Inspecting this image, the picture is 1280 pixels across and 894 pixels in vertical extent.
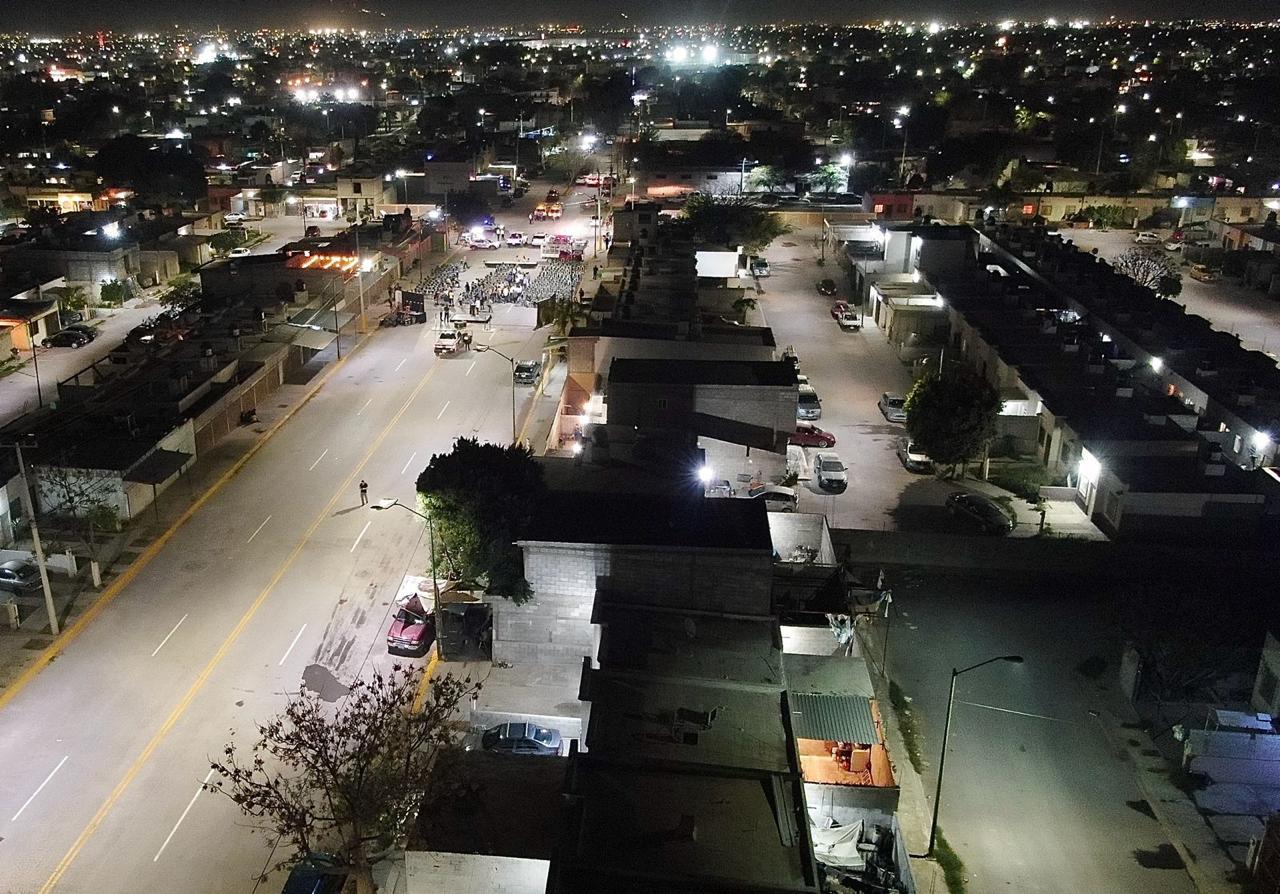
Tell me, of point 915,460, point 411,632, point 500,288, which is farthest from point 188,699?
point 500,288

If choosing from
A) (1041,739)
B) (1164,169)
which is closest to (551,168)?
(1164,169)

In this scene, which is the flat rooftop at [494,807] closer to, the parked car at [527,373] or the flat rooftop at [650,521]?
the flat rooftop at [650,521]

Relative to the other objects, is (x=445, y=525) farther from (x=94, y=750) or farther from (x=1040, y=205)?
(x=1040, y=205)

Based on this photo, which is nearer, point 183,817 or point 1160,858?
point 1160,858

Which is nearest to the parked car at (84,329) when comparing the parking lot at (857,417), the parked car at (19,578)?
the parked car at (19,578)

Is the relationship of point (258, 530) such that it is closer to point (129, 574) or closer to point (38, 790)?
point (129, 574)

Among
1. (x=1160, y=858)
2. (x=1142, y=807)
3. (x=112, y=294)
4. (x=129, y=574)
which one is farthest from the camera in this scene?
(x=112, y=294)

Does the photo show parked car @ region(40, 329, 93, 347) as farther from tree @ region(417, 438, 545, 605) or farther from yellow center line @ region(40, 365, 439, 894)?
tree @ region(417, 438, 545, 605)
